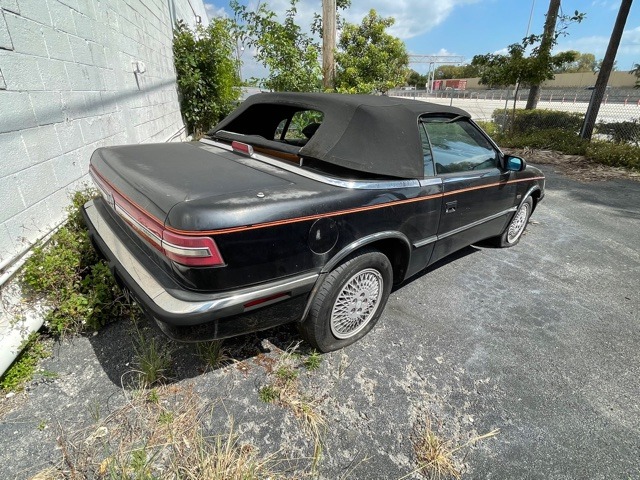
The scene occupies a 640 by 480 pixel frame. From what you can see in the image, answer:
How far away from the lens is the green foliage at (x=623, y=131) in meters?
9.24

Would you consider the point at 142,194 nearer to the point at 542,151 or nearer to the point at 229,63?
the point at 229,63

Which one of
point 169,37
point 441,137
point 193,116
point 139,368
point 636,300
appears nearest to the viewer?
point 139,368

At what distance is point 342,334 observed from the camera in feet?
7.83

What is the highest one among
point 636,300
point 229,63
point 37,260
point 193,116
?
point 229,63

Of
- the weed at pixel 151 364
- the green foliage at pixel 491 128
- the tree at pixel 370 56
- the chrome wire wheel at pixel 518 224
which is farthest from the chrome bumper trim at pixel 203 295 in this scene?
the green foliage at pixel 491 128

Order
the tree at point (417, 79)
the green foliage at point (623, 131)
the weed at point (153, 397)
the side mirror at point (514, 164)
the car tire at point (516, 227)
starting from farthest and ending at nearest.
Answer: the tree at point (417, 79) → the green foliage at point (623, 131) → the car tire at point (516, 227) → the side mirror at point (514, 164) → the weed at point (153, 397)

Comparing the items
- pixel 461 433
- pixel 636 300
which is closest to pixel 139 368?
pixel 461 433

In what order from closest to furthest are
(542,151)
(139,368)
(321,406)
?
(321,406)
(139,368)
(542,151)

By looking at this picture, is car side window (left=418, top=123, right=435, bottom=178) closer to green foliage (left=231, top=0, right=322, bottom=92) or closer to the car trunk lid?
the car trunk lid

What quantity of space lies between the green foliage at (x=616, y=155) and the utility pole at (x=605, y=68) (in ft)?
4.00

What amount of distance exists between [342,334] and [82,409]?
1.60 m

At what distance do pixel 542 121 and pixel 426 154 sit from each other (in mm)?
11510

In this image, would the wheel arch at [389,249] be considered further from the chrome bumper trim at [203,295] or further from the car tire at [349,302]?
the chrome bumper trim at [203,295]

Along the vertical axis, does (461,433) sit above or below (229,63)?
below
